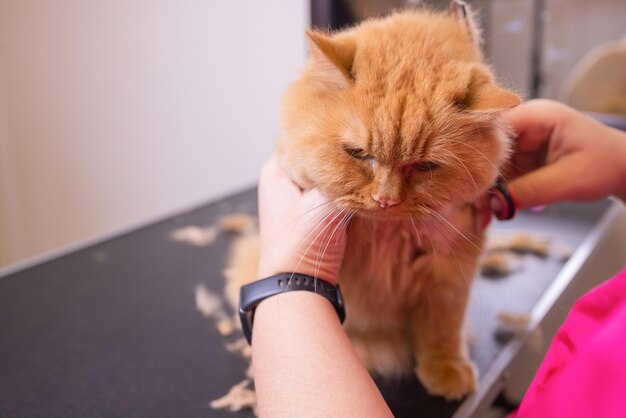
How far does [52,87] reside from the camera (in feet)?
6.75

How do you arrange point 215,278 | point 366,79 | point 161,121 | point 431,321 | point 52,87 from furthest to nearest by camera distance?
point 161,121 < point 52,87 < point 215,278 < point 431,321 < point 366,79

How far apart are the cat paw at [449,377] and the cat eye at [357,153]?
1.45 feet

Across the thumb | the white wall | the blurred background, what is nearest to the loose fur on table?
the thumb

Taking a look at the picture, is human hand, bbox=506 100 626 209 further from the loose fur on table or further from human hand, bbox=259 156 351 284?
human hand, bbox=259 156 351 284

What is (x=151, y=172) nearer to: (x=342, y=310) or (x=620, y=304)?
(x=342, y=310)

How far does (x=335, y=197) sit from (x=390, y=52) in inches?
9.1

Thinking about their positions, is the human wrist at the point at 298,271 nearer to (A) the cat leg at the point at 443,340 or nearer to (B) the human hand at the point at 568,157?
(A) the cat leg at the point at 443,340

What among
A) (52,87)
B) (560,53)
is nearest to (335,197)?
(52,87)

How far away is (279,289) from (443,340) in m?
0.40

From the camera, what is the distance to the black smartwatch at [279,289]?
0.72m

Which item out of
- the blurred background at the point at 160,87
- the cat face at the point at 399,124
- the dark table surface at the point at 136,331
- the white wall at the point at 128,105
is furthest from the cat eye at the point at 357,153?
the white wall at the point at 128,105

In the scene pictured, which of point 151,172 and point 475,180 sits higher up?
point 475,180

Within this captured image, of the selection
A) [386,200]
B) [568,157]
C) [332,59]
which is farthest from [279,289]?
[568,157]

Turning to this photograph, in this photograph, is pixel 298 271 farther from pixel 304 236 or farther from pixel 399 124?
pixel 399 124
